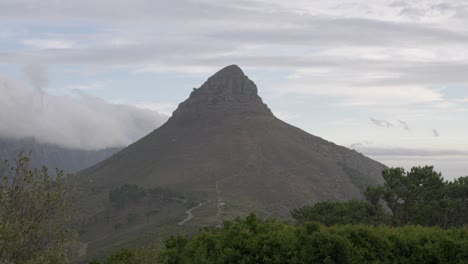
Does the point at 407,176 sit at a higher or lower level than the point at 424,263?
higher

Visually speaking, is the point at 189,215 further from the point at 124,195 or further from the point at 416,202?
the point at 416,202

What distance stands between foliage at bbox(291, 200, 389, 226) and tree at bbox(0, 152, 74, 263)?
3851 cm

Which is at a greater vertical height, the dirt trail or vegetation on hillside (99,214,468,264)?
vegetation on hillside (99,214,468,264)

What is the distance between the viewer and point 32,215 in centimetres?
1592

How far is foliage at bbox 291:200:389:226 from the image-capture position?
53469 millimetres

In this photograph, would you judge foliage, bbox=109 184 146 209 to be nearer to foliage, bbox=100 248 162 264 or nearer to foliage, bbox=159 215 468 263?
foliage, bbox=159 215 468 263

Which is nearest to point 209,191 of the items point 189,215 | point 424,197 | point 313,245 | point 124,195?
point 124,195

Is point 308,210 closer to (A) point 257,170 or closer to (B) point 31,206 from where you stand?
(B) point 31,206

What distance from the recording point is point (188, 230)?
106m

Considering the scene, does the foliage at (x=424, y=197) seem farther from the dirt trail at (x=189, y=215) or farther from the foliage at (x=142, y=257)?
the dirt trail at (x=189, y=215)

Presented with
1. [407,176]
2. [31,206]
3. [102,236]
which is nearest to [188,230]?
[102,236]

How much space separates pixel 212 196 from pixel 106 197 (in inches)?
1554

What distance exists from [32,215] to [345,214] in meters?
44.0

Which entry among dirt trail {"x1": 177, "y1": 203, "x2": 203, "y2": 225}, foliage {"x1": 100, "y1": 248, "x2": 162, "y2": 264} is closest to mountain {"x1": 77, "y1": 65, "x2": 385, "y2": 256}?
dirt trail {"x1": 177, "y1": 203, "x2": 203, "y2": 225}
